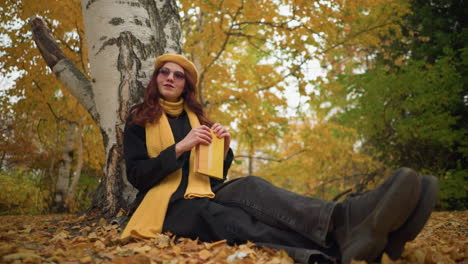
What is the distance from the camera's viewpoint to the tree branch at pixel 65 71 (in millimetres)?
2875

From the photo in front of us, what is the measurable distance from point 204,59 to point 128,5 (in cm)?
225

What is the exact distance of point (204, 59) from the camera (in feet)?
16.2

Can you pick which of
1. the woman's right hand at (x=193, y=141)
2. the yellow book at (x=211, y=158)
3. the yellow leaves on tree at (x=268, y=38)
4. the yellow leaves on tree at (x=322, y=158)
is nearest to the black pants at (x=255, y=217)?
the yellow book at (x=211, y=158)

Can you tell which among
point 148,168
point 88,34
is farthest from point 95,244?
point 88,34

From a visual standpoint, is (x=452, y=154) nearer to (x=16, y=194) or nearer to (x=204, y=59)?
(x=204, y=59)

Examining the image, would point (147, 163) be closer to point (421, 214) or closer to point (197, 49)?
point (421, 214)

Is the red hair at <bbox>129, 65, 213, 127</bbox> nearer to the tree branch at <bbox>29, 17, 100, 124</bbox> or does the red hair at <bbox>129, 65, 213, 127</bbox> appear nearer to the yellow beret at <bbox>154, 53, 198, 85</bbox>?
the yellow beret at <bbox>154, 53, 198, 85</bbox>

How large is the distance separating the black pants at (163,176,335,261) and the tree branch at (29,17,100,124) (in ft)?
→ 4.59

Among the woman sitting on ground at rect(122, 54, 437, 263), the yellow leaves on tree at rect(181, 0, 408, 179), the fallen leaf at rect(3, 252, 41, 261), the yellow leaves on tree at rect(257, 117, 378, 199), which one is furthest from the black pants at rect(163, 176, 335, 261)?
the yellow leaves on tree at rect(257, 117, 378, 199)

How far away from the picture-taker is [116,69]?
2.65 m

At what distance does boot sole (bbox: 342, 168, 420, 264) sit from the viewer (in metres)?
1.23

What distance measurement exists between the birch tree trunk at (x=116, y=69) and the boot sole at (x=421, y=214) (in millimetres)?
2022

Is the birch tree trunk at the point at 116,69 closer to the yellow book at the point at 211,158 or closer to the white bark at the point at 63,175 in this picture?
the yellow book at the point at 211,158

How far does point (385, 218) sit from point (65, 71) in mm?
2976
